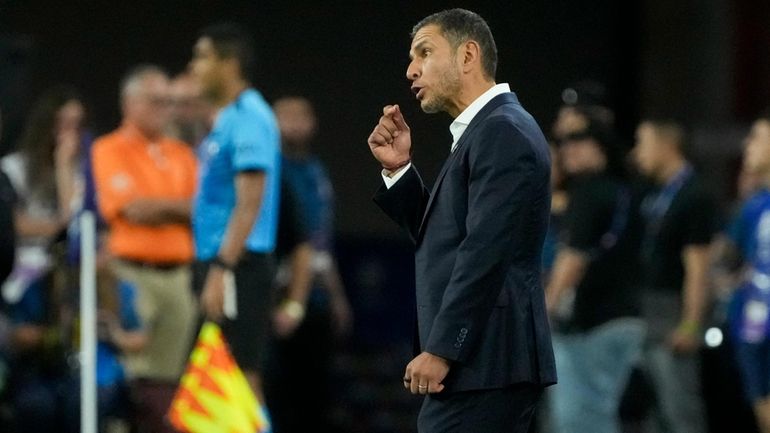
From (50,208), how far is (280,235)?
4.10 feet

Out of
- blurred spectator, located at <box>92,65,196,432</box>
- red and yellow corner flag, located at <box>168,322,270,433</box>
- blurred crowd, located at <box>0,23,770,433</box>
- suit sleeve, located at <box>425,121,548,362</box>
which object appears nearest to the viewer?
suit sleeve, located at <box>425,121,548,362</box>

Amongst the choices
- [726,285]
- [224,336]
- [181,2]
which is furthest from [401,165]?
[181,2]

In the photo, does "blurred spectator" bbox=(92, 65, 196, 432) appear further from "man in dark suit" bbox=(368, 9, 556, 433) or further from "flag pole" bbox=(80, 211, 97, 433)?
"man in dark suit" bbox=(368, 9, 556, 433)

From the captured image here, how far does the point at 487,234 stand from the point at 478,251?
0.05 meters

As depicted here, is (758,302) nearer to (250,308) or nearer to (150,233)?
(250,308)

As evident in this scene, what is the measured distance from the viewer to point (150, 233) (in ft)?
29.1

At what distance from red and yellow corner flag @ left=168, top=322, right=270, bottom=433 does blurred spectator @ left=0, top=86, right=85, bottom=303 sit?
1.61 meters

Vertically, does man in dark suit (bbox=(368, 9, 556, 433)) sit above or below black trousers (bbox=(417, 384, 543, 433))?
above

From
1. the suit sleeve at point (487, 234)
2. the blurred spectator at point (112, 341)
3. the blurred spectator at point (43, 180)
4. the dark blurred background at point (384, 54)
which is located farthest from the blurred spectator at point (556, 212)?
the suit sleeve at point (487, 234)

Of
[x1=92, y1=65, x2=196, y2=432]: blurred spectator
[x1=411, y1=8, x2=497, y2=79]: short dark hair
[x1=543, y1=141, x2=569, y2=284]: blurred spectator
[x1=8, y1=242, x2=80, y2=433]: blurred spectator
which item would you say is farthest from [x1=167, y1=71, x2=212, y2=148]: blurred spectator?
[x1=411, y1=8, x2=497, y2=79]: short dark hair

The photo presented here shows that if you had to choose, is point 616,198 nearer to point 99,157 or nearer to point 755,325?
point 755,325

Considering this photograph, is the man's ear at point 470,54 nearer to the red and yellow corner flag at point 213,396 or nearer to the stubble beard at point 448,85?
the stubble beard at point 448,85

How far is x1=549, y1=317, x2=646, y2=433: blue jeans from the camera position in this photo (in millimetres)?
8625

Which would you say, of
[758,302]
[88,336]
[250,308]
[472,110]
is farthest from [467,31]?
[758,302]
